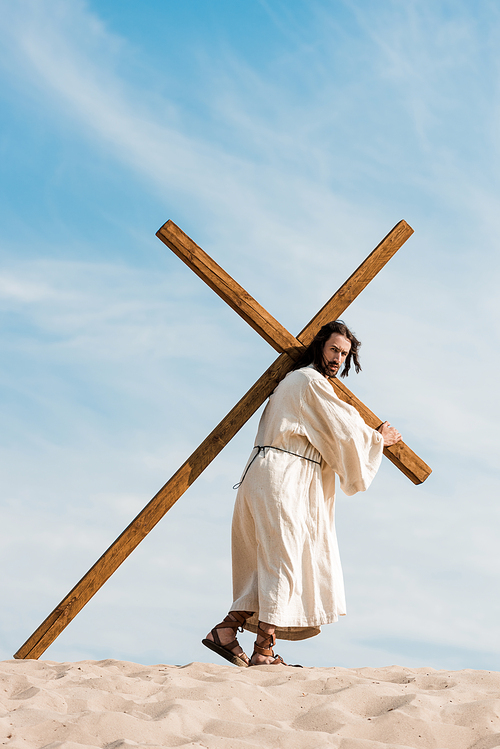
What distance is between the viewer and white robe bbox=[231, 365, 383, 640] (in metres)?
4.78

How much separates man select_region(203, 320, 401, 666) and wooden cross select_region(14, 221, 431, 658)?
23 cm

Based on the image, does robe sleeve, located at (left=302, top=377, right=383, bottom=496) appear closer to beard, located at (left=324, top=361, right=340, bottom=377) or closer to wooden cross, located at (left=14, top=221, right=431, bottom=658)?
beard, located at (left=324, top=361, right=340, bottom=377)

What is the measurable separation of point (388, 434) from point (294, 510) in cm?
115

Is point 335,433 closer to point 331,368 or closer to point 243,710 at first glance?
point 331,368

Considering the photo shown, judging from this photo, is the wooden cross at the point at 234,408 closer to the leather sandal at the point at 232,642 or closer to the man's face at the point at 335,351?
the man's face at the point at 335,351

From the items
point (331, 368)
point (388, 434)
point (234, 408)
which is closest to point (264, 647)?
point (234, 408)

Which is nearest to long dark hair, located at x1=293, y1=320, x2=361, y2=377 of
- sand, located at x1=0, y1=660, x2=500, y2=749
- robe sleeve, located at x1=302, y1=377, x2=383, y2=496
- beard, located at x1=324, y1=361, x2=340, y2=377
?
beard, located at x1=324, y1=361, x2=340, y2=377

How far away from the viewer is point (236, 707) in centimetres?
336

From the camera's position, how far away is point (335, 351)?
17.5 ft

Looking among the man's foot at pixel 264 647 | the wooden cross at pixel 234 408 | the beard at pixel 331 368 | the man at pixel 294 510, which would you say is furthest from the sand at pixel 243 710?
the beard at pixel 331 368

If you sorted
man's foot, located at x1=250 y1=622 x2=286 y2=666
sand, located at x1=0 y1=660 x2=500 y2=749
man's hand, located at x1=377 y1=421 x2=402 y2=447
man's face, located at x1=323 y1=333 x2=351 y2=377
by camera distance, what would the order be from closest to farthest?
→ sand, located at x1=0 y1=660 x2=500 y2=749 → man's foot, located at x1=250 y1=622 x2=286 y2=666 → man's face, located at x1=323 y1=333 x2=351 y2=377 → man's hand, located at x1=377 y1=421 x2=402 y2=447

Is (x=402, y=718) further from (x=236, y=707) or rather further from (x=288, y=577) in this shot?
(x=288, y=577)

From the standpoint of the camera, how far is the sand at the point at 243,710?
2.96 metres

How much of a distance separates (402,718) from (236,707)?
2.43 ft
